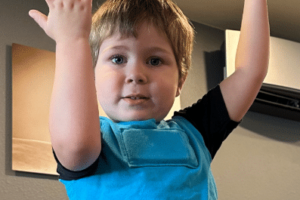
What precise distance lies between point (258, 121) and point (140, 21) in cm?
166

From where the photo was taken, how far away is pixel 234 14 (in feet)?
7.31

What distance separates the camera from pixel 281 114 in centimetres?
230

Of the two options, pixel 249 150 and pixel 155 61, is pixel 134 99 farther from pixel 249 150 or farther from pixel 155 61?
pixel 249 150

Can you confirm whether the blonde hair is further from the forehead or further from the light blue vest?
the light blue vest

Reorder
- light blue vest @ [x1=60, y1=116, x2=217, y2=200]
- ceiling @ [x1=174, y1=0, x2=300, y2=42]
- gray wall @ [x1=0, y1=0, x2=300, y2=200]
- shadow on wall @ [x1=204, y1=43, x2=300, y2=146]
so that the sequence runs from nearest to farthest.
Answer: light blue vest @ [x1=60, y1=116, x2=217, y2=200] → gray wall @ [x1=0, y1=0, x2=300, y2=200] → ceiling @ [x1=174, y1=0, x2=300, y2=42] → shadow on wall @ [x1=204, y1=43, x2=300, y2=146]

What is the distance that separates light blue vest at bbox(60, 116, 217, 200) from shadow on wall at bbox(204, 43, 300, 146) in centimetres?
157

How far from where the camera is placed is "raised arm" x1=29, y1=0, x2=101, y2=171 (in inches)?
21.2

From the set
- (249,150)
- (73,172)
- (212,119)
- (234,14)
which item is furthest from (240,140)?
(73,172)

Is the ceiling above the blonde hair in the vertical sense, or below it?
below

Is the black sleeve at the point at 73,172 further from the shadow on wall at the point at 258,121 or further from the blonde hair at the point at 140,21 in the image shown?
the shadow on wall at the point at 258,121

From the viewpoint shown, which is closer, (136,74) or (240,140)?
Result: (136,74)

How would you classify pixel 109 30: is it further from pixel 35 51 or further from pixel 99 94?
pixel 35 51

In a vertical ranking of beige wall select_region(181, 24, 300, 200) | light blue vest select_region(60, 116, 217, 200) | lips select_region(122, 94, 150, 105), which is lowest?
beige wall select_region(181, 24, 300, 200)

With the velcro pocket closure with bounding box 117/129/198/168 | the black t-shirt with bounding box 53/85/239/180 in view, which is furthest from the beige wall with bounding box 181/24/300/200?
the velcro pocket closure with bounding box 117/129/198/168
